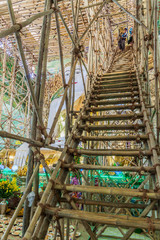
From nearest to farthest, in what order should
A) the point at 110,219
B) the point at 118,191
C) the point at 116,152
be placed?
1. the point at 110,219
2. the point at 118,191
3. the point at 116,152

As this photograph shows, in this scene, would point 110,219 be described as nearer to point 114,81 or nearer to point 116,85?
point 116,85

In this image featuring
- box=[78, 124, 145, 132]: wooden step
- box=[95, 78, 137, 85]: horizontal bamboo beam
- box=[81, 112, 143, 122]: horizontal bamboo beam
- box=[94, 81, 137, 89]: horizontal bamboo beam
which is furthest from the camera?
box=[95, 78, 137, 85]: horizontal bamboo beam

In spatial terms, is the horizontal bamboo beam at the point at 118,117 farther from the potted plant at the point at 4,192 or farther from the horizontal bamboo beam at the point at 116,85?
the potted plant at the point at 4,192

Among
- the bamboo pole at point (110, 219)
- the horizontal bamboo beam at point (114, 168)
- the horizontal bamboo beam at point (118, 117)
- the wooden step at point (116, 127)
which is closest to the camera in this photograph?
the bamboo pole at point (110, 219)

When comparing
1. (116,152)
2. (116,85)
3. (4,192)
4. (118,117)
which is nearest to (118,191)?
(116,152)

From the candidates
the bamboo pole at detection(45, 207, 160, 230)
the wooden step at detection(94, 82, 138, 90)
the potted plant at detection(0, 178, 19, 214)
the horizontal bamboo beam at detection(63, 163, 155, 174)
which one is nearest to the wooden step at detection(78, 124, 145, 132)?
the horizontal bamboo beam at detection(63, 163, 155, 174)

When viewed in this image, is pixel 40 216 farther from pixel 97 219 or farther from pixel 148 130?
pixel 148 130

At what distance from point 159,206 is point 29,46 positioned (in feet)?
33.1

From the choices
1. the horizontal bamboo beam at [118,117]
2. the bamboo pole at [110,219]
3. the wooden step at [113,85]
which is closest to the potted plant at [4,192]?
the horizontal bamboo beam at [118,117]

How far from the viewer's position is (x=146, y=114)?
2.20 meters

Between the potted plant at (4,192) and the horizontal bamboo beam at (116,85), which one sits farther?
the potted plant at (4,192)

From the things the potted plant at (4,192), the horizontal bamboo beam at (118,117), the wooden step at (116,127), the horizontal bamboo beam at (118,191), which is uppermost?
the horizontal bamboo beam at (118,117)

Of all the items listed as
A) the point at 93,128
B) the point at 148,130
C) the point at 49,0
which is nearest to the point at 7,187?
the point at 93,128

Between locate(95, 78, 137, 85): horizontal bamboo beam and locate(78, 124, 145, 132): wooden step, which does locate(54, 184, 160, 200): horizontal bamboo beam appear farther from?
locate(95, 78, 137, 85): horizontal bamboo beam
